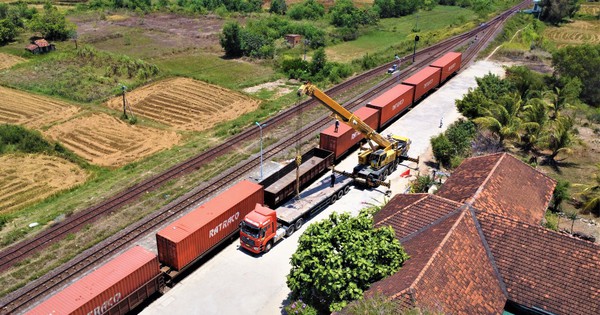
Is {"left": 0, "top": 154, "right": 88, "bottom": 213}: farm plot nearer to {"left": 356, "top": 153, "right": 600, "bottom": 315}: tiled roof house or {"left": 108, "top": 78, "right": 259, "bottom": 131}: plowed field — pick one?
{"left": 108, "top": 78, "right": 259, "bottom": 131}: plowed field

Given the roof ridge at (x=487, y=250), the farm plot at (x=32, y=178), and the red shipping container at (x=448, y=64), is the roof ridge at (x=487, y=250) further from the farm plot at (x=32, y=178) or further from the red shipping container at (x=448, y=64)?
the red shipping container at (x=448, y=64)

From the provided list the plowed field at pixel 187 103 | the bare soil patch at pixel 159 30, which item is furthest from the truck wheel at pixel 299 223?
the bare soil patch at pixel 159 30

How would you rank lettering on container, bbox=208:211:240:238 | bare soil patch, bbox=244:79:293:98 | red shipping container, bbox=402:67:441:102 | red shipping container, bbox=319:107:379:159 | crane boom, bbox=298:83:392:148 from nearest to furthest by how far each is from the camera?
lettering on container, bbox=208:211:240:238 < crane boom, bbox=298:83:392:148 < red shipping container, bbox=319:107:379:159 < red shipping container, bbox=402:67:441:102 < bare soil patch, bbox=244:79:293:98

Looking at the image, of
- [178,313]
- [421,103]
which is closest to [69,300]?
[178,313]

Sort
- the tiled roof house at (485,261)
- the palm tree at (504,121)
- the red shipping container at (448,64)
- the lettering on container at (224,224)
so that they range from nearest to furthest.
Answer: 1. the tiled roof house at (485,261)
2. the lettering on container at (224,224)
3. the palm tree at (504,121)
4. the red shipping container at (448,64)

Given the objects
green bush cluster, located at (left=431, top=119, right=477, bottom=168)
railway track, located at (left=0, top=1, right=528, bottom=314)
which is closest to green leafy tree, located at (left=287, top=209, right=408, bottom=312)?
railway track, located at (left=0, top=1, right=528, bottom=314)

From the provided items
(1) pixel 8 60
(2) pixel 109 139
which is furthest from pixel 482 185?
(1) pixel 8 60
